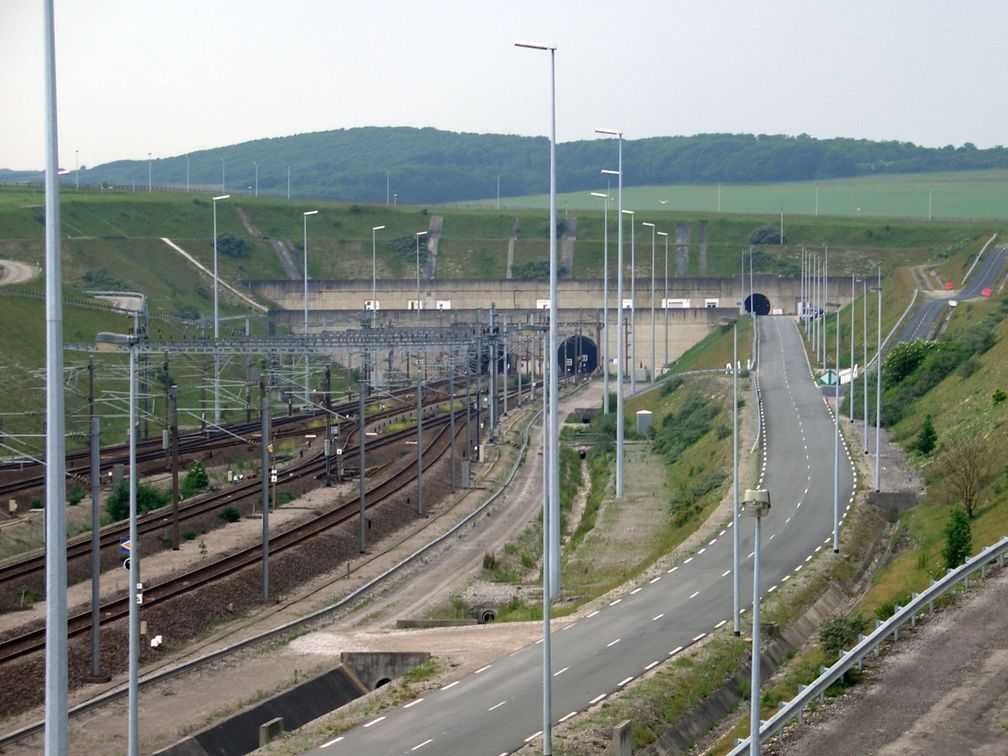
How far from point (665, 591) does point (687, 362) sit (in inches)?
2854

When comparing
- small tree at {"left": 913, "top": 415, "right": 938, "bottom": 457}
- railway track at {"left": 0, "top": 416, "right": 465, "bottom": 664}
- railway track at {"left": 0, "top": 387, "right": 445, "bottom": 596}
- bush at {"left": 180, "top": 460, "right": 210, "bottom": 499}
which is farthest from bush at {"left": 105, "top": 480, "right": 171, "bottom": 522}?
small tree at {"left": 913, "top": 415, "right": 938, "bottom": 457}

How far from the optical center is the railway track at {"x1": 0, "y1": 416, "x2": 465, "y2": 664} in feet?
106

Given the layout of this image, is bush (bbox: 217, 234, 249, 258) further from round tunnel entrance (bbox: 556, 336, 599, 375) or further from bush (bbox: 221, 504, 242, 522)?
bush (bbox: 221, 504, 242, 522)

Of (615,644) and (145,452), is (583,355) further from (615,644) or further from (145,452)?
(615,644)

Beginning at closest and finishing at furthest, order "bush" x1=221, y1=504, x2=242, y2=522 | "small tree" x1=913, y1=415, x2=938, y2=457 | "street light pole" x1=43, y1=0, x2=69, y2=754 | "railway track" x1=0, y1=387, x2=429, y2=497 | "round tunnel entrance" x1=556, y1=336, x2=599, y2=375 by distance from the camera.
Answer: "street light pole" x1=43, y1=0, x2=69, y2=754 < "bush" x1=221, y1=504, x2=242, y2=522 < "railway track" x1=0, y1=387, x2=429, y2=497 < "small tree" x1=913, y1=415, x2=938, y2=457 < "round tunnel entrance" x1=556, y1=336, x2=599, y2=375

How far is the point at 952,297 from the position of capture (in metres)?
97.3

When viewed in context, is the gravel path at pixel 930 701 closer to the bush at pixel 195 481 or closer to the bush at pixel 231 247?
the bush at pixel 195 481

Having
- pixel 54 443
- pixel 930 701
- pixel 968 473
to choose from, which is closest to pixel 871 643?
pixel 930 701

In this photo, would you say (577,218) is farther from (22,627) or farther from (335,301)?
(22,627)

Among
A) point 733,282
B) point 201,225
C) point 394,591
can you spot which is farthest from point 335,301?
point 394,591

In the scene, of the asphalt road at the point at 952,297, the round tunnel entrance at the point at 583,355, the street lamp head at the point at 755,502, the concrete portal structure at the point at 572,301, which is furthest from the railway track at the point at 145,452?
the round tunnel entrance at the point at 583,355

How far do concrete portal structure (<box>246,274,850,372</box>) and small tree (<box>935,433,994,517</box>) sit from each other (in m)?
71.0

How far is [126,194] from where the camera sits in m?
155

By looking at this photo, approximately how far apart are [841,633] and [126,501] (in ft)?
103
